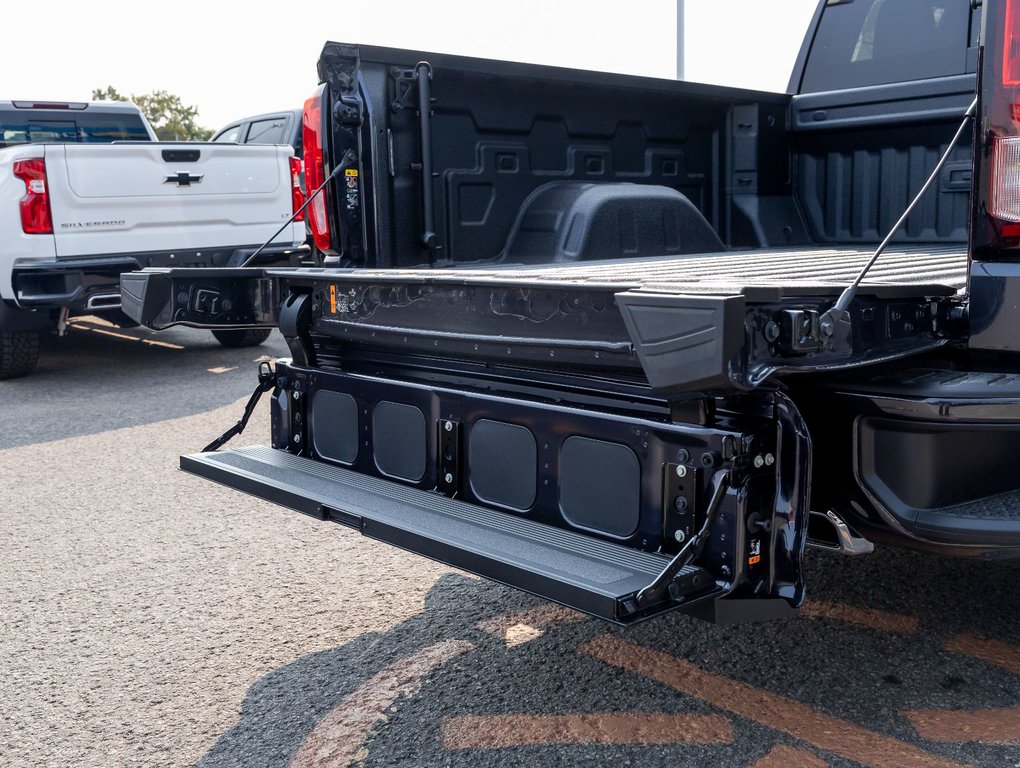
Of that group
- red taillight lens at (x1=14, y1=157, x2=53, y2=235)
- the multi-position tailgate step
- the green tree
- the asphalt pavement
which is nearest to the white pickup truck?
red taillight lens at (x1=14, y1=157, x2=53, y2=235)

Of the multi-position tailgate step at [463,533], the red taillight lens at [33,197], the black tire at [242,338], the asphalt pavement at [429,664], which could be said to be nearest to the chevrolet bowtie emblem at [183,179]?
the red taillight lens at [33,197]

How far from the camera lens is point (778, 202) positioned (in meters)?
4.62

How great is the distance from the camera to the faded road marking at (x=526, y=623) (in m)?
3.20

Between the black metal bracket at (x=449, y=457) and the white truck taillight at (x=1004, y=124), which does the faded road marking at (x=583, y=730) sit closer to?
the black metal bracket at (x=449, y=457)

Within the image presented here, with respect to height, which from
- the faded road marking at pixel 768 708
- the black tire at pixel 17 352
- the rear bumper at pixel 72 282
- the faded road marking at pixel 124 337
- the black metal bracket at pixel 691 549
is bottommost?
the faded road marking at pixel 768 708

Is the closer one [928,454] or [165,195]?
[928,454]

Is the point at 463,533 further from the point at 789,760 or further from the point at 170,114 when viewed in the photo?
the point at 170,114

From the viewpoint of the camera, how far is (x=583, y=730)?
2.61m

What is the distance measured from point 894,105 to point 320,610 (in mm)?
3106

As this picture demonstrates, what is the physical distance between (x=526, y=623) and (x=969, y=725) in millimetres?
1310

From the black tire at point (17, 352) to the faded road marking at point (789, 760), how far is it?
23.3 ft

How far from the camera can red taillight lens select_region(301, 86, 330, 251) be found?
3385mm

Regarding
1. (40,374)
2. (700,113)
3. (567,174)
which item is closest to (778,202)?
(700,113)

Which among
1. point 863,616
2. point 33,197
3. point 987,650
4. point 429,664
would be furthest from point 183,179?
point 987,650
